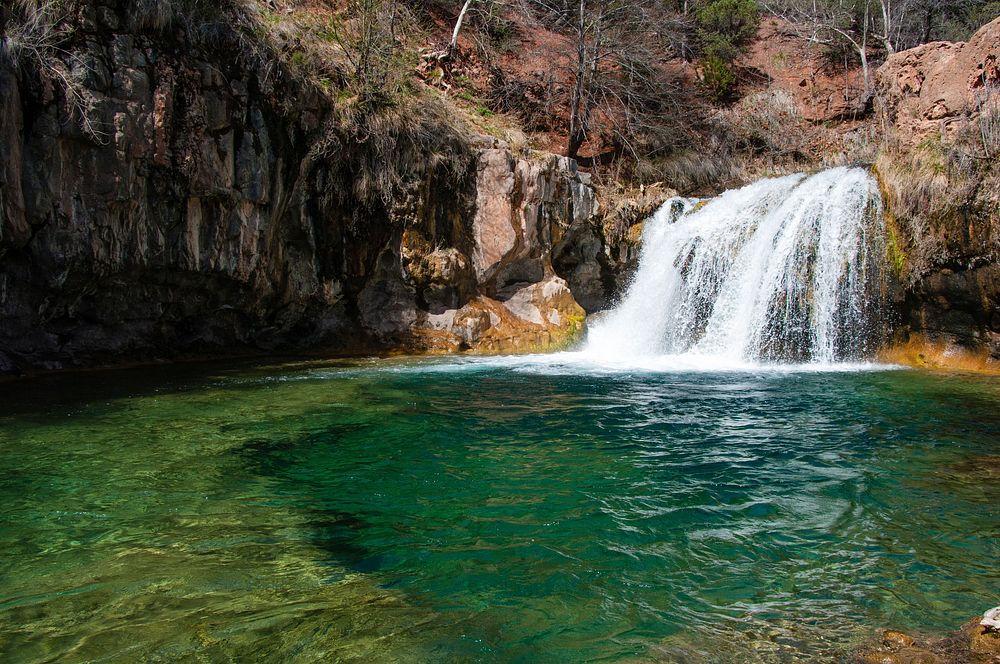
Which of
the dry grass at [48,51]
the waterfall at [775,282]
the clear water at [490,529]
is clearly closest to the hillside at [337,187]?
the dry grass at [48,51]

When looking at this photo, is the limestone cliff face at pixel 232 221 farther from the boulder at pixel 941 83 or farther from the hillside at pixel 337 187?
the boulder at pixel 941 83

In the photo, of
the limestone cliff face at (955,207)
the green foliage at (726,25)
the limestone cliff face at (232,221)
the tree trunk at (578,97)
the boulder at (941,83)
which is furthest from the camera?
the green foliage at (726,25)

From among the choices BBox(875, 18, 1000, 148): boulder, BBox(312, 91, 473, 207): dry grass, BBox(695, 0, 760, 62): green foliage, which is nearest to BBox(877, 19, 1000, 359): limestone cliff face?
BBox(875, 18, 1000, 148): boulder

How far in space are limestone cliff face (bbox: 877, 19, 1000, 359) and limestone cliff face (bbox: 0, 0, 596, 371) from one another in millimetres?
6373

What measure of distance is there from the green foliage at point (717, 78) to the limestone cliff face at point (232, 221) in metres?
9.66

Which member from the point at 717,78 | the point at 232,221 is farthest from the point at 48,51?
the point at 717,78

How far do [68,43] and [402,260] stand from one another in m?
6.50

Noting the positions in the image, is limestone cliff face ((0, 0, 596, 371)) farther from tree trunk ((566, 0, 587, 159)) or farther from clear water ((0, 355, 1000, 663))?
clear water ((0, 355, 1000, 663))

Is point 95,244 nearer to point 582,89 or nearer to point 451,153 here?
point 451,153

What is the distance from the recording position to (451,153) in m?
13.7

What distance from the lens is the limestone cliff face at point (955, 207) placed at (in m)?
10.5

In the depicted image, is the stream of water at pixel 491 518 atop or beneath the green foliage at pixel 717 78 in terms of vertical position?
beneath

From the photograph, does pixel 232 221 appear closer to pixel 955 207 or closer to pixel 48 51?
pixel 48 51

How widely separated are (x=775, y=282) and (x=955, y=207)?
3.00 m
